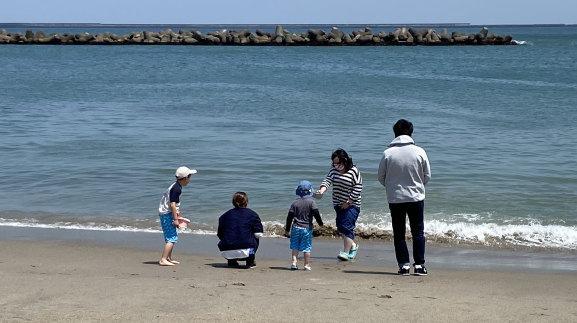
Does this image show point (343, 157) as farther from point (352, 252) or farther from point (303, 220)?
point (352, 252)

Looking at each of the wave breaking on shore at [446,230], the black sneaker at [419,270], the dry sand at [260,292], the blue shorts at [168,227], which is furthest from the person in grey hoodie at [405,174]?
the wave breaking on shore at [446,230]

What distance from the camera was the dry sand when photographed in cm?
679

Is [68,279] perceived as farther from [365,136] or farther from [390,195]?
[365,136]

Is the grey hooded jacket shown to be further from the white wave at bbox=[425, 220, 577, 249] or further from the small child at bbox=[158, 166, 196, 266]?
the white wave at bbox=[425, 220, 577, 249]

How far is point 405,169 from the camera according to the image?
28.2 feet

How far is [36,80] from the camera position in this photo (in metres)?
45.3

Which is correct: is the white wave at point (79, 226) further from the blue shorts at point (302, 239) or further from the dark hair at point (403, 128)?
the dark hair at point (403, 128)

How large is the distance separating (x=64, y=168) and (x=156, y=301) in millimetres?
10960

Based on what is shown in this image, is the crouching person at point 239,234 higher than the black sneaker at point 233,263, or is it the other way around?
the crouching person at point 239,234

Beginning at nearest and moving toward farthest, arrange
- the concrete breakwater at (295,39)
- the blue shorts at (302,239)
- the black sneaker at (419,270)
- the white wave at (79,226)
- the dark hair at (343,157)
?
the black sneaker at (419,270) < the blue shorts at (302,239) < the dark hair at (343,157) < the white wave at (79,226) < the concrete breakwater at (295,39)

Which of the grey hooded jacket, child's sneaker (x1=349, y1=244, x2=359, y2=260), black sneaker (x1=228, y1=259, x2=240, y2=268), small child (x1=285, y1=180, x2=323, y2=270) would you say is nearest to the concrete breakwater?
child's sneaker (x1=349, y1=244, x2=359, y2=260)

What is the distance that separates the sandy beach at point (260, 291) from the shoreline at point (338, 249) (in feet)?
0.84

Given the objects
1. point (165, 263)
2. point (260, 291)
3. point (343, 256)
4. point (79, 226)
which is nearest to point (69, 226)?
point (79, 226)

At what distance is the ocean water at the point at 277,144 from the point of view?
1331 centimetres
